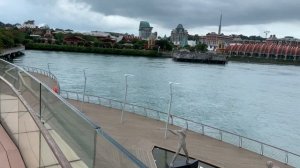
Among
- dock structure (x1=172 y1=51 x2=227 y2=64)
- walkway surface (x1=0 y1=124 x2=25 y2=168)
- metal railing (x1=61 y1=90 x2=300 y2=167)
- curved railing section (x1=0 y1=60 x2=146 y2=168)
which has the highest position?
curved railing section (x1=0 y1=60 x2=146 y2=168)

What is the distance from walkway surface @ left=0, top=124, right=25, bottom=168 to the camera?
5.70 metres

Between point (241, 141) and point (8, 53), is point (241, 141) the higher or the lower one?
the higher one

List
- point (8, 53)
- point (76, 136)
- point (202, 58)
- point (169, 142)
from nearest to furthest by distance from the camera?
point (76, 136) → point (169, 142) → point (8, 53) → point (202, 58)

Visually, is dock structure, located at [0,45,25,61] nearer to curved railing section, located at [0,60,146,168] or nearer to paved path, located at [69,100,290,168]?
paved path, located at [69,100,290,168]

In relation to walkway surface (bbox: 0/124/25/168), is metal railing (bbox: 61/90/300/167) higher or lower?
lower

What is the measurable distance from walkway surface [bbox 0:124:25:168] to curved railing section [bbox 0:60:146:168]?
825 mm

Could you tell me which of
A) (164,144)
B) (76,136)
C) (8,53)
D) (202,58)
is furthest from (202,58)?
(76,136)

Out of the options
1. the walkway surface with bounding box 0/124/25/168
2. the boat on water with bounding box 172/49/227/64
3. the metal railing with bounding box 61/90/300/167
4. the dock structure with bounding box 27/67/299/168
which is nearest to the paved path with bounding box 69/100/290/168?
the dock structure with bounding box 27/67/299/168

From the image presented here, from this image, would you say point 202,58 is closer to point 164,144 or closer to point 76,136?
point 164,144

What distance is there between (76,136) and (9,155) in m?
2.78

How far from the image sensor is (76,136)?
374 cm

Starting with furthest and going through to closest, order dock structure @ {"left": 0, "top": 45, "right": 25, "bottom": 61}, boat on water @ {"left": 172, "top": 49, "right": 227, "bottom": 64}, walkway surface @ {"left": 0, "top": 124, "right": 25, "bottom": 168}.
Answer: boat on water @ {"left": 172, "top": 49, "right": 227, "bottom": 64}
dock structure @ {"left": 0, "top": 45, "right": 25, "bottom": 61}
walkway surface @ {"left": 0, "top": 124, "right": 25, "bottom": 168}

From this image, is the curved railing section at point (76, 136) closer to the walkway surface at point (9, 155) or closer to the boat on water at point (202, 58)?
the walkway surface at point (9, 155)

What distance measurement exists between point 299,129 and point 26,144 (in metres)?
42.7
